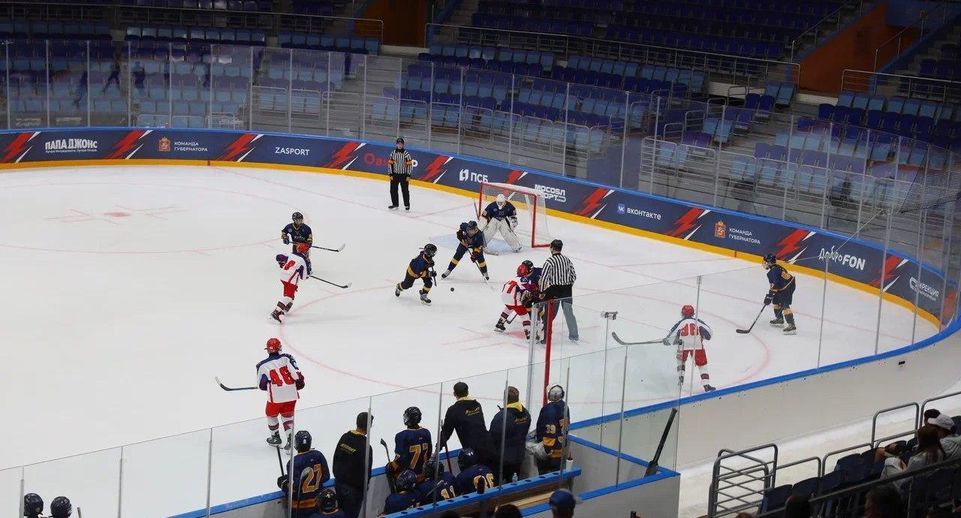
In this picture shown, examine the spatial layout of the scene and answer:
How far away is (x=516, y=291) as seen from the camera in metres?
15.9

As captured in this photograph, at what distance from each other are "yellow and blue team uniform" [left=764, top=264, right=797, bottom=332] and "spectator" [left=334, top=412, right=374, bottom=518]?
244 inches

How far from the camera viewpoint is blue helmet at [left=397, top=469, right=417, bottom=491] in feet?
32.2

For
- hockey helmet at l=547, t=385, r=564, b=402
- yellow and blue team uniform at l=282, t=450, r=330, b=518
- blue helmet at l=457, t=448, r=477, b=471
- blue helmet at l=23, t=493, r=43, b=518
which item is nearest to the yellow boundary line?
hockey helmet at l=547, t=385, r=564, b=402

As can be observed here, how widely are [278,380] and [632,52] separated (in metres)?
19.3

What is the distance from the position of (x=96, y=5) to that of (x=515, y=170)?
460 inches

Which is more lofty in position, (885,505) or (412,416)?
(885,505)

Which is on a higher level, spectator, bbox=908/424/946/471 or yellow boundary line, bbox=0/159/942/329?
spectator, bbox=908/424/946/471

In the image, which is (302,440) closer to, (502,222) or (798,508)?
(798,508)

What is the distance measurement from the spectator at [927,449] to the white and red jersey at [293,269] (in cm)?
Result: 881

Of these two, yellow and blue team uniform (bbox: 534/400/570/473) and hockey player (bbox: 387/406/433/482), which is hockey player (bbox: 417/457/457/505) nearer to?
hockey player (bbox: 387/406/433/482)

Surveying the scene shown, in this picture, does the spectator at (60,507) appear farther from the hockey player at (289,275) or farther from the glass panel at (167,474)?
the hockey player at (289,275)

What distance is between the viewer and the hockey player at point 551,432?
424 inches

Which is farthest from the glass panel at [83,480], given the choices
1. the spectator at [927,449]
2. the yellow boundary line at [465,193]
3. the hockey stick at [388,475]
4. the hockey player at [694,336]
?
the yellow boundary line at [465,193]

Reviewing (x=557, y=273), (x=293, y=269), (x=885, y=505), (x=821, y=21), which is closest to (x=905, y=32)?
(x=821, y=21)
